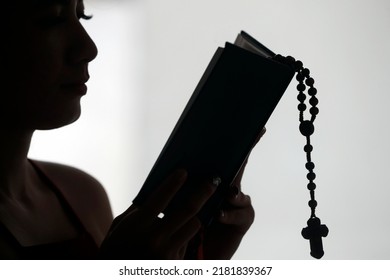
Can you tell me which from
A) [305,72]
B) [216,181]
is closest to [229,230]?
[216,181]

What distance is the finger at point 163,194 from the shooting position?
0.44 meters

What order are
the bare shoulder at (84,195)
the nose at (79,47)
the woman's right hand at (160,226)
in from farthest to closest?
the bare shoulder at (84,195) < the nose at (79,47) < the woman's right hand at (160,226)

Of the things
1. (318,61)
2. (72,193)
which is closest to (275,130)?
(318,61)

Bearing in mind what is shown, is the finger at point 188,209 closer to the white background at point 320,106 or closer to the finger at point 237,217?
the finger at point 237,217

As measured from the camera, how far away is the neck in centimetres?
59

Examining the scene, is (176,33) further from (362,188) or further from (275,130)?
(362,188)

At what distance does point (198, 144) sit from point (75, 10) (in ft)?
0.84

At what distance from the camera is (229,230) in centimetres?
60

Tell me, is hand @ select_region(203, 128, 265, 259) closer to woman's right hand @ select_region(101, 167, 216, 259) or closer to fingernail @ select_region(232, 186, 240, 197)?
fingernail @ select_region(232, 186, 240, 197)

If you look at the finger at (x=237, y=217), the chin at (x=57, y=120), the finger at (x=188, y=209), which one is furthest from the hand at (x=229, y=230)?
the chin at (x=57, y=120)

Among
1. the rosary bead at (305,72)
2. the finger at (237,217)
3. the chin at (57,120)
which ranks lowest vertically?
the finger at (237,217)

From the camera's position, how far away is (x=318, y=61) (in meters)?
0.76

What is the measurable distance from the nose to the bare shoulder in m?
0.23

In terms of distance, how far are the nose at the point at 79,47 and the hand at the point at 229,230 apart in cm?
26
